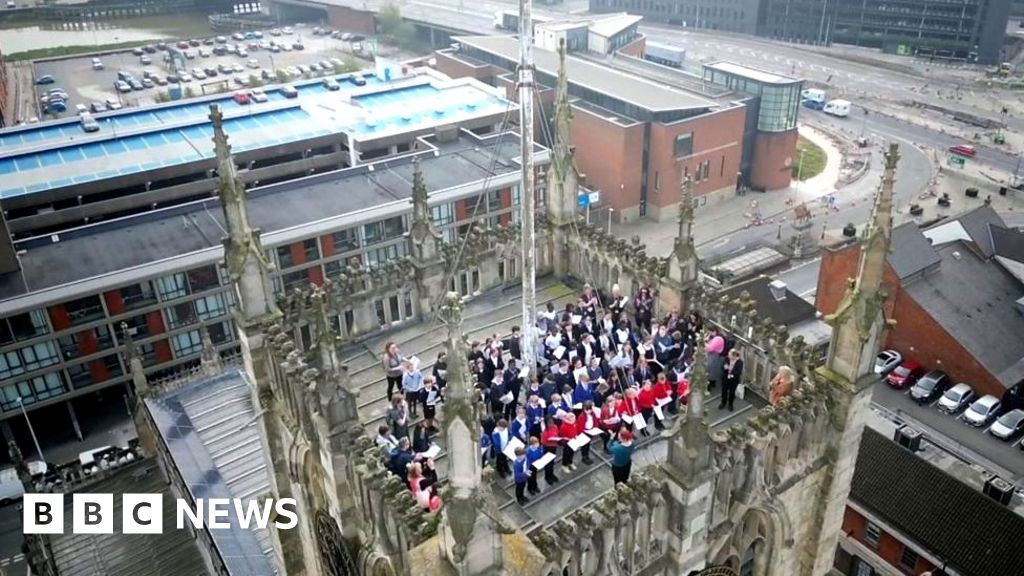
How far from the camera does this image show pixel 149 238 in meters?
66.9

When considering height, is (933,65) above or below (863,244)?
below

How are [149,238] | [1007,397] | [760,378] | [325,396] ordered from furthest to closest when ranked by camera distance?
1. [149,238]
2. [1007,397]
3. [760,378]
4. [325,396]

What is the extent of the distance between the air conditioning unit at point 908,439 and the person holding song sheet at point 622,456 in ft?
115

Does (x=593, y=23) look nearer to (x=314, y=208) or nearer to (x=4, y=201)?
(x=314, y=208)

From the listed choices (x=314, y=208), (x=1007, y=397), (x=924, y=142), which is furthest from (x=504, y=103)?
(x=924, y=142)

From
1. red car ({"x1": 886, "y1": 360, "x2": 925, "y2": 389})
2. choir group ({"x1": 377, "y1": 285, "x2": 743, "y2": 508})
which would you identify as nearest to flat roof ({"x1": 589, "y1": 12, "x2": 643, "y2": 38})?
red car ({"x1": 886, "y1": 360, "x2": 925, "y2": 389})

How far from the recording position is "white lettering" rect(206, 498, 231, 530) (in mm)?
39406

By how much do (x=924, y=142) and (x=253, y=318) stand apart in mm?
126779

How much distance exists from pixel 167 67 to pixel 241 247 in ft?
599

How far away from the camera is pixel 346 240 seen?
2736 inches

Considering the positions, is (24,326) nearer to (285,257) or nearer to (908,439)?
(285,257)

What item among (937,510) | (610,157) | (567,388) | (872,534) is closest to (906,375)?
(872,534)

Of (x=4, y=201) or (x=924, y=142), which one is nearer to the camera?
(x=4, y=201)

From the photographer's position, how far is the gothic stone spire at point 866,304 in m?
20.3
